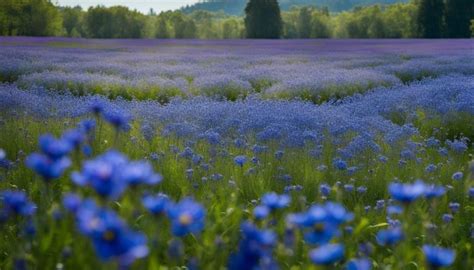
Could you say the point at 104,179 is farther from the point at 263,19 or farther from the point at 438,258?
the point at 263,19

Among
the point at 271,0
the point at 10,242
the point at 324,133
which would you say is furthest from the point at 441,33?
the point at 10,242

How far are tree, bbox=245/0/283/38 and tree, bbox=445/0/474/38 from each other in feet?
44.1

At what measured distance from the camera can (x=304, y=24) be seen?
199 feet

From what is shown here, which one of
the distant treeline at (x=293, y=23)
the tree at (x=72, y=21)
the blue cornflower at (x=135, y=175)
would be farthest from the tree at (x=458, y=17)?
the blue cornflower at (x=135, y=175)

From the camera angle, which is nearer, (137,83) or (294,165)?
(294,165)

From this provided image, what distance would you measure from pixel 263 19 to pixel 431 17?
43.8ft

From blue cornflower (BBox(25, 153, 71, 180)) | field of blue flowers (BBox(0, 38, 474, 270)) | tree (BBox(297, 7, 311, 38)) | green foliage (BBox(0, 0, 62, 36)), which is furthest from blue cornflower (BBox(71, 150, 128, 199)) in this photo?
tree (BBox(297, 7, 311, 38))

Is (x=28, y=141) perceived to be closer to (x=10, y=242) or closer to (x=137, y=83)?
(x=10, y=242)

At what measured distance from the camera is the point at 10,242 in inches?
115

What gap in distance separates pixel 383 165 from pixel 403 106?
9.37 ft

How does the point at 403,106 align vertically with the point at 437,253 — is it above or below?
below

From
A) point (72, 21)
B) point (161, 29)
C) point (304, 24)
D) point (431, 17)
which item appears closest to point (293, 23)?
point (304, 24)

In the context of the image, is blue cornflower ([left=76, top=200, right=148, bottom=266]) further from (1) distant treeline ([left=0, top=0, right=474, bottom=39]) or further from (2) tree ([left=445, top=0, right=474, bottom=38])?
(2) tree ([left=445, top=0, right=474, bottom=38])

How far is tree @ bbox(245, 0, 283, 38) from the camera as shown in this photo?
4575 cm
